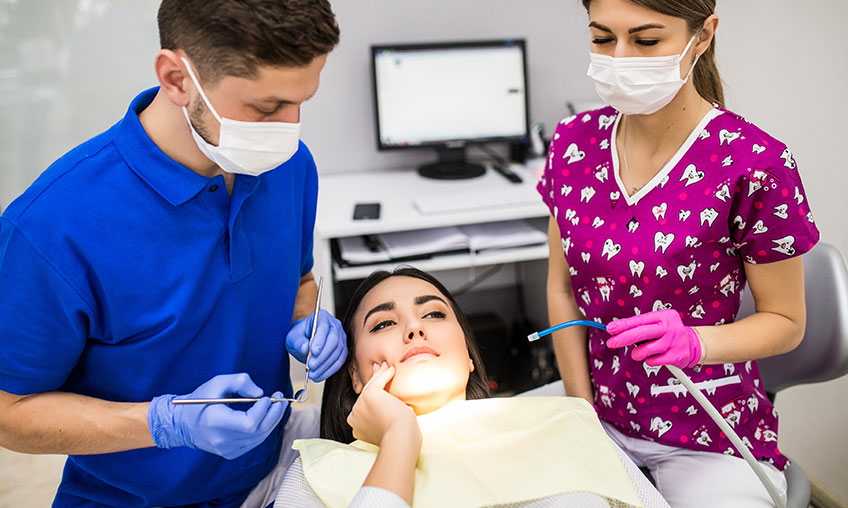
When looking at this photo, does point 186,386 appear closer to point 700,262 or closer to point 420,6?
point 700,262

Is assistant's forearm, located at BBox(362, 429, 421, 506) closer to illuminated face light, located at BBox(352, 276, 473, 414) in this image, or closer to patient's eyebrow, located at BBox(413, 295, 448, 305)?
illuminated face light, located at BBox(352, 276, 473, 414)

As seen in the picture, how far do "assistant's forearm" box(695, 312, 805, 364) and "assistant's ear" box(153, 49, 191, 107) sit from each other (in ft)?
3.10

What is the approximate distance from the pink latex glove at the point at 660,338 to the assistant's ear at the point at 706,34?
1.63ft

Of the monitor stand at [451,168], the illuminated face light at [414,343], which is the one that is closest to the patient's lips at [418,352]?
the illuminated face light at [414,343]

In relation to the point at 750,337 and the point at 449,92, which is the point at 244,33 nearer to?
the point at 750,337

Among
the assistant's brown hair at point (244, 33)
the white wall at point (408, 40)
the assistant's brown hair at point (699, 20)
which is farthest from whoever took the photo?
the white wall at point (408, 40)

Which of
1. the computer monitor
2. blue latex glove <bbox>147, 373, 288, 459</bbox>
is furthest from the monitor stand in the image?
blue latex glove <bbox>147, 373, 288, 459</bbox>

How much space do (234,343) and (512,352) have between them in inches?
69.0

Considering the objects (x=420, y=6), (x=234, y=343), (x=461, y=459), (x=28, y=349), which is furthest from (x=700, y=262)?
(x=420, y=6)

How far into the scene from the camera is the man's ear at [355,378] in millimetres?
1306

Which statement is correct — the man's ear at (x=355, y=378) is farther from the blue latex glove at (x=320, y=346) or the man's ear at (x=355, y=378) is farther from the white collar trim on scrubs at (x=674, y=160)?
the white collar trim on scrubs at (x=674, y=160)

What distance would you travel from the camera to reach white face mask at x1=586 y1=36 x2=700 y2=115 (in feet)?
3.65

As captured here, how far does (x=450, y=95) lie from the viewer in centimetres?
236

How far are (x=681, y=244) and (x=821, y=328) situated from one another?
40 centimetres
